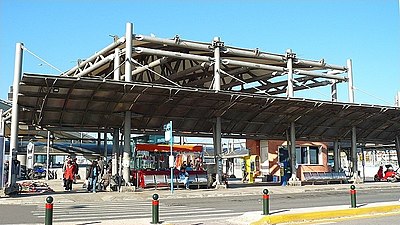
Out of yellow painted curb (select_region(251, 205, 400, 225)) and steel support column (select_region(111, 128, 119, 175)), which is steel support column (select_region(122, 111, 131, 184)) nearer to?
steel support column (select_region(111, 128, 119, 175))

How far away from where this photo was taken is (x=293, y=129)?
3416 centimetres

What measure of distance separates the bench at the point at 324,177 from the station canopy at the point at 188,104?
315 centimetres

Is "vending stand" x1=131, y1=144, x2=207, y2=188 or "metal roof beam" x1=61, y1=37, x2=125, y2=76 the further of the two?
"metal roof beam" x1=61, y1=37, x2=125, y2=76

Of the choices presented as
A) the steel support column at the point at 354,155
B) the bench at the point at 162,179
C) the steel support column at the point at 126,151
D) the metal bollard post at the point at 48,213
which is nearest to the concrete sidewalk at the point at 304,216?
the metal bollard post at the point at 48,213

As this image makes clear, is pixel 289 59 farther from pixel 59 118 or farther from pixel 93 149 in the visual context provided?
pixel 93 149

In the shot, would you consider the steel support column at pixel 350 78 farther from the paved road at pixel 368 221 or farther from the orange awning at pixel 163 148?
the paved road at pixel 368 221

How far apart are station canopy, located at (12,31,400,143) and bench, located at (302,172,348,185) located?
3.15 m

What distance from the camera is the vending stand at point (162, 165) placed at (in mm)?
28594

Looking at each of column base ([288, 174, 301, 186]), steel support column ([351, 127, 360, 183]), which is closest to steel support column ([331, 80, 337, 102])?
steel support column ([351, 127, 360, 183])

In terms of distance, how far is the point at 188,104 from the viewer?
28297mm

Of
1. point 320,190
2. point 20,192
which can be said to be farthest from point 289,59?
point 20,192

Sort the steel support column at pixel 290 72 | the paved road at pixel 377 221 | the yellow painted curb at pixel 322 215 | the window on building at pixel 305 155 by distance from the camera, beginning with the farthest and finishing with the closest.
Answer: the window on building at pixel 305 155 < the steel support column at pixel 290 72 < the yellow painted curb at pixel 322 215 < the paved road at pixel 377 221

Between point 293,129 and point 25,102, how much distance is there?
60.3 feet

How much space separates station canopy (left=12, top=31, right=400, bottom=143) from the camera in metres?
24.6
